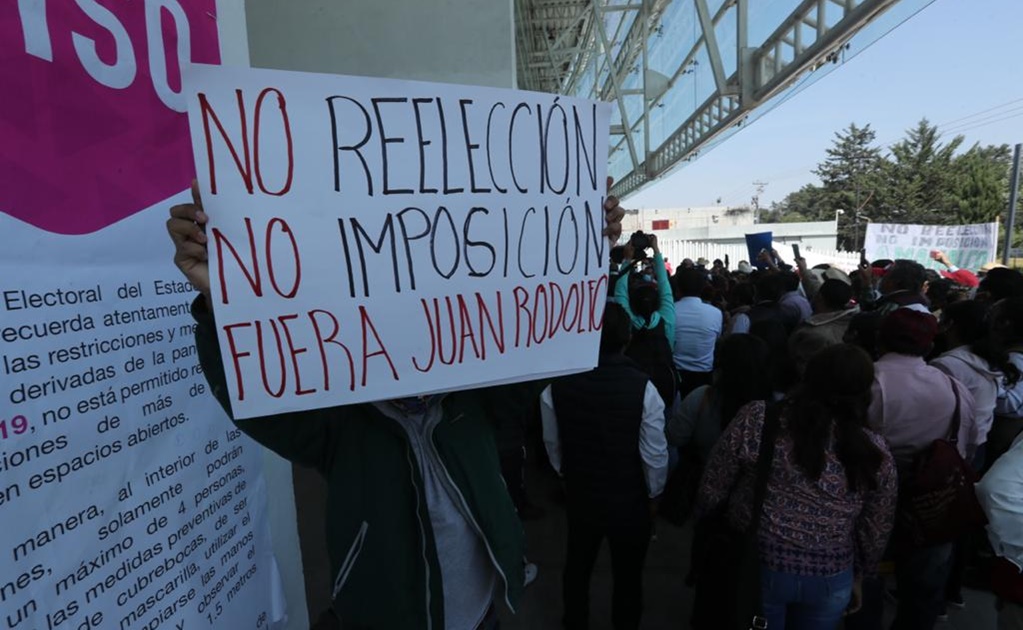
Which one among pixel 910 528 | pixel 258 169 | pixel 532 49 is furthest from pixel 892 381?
pixel 532 49

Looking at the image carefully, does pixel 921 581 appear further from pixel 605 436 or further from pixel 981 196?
pixel 981 196

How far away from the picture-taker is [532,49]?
15.3 meters

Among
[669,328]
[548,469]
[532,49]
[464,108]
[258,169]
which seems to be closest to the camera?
[258,169]

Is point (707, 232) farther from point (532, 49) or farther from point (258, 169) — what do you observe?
point (258, 169)

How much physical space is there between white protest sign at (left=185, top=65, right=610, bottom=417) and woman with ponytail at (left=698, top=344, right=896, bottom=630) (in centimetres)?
87

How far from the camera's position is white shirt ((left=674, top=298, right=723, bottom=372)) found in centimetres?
408

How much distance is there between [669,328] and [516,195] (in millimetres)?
2605

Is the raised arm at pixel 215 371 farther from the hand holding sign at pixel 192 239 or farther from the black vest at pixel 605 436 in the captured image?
the black vest at pixel 605 436

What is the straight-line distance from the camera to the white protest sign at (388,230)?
107cm

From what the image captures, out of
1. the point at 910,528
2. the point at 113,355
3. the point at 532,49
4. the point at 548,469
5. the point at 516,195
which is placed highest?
the point at 532,49

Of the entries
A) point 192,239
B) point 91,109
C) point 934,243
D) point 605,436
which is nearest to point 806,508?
point 605,436

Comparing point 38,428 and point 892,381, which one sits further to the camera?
point 892,381

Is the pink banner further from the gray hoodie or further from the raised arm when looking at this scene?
the gray hoodie

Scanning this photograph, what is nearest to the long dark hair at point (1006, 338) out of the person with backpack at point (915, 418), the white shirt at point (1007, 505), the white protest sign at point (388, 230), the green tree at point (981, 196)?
the person with backpack at point (915, 418)
